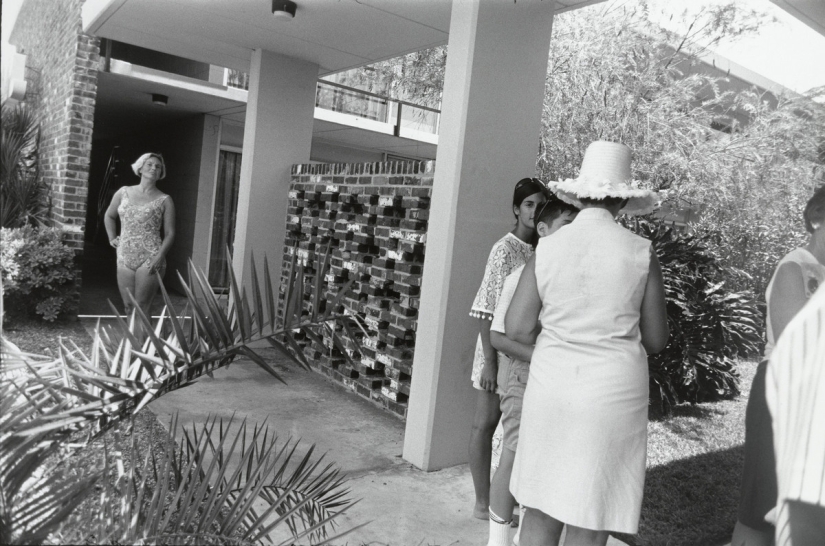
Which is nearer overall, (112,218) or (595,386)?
(595,386)

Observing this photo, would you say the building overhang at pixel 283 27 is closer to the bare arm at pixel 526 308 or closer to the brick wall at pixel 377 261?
the brick wall at pixel 377 261

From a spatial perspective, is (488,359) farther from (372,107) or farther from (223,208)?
(372,107)

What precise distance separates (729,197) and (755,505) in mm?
4591

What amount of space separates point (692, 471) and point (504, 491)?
2.04m

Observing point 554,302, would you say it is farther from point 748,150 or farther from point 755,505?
point 748,150

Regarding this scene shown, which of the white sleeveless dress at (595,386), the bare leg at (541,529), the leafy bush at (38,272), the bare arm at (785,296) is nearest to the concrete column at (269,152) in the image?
the leafy bush at (38,272)

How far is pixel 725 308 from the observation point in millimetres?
4742

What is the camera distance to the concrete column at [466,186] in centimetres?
390

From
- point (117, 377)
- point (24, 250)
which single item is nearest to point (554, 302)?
point (117, 377)

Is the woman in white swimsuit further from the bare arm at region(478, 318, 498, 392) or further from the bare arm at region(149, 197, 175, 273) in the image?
the bare arm at region(478, 318, 498, 392)

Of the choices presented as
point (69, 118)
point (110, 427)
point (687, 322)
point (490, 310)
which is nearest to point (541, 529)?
point (490, 310)

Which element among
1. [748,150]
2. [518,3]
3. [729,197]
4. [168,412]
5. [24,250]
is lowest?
[168,412]

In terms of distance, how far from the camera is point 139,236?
17.7ft

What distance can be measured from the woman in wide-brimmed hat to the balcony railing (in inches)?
366
